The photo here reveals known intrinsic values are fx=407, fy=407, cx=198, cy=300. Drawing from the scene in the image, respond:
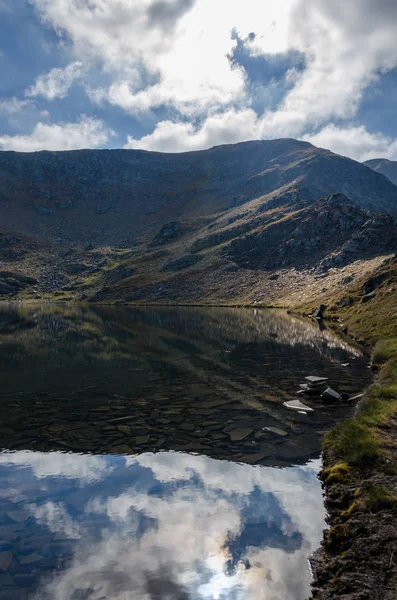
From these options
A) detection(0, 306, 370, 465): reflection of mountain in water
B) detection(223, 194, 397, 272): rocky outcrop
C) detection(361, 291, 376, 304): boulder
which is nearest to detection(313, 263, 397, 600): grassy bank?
detection(0, 306, 370, 465): reflection of mountain in water

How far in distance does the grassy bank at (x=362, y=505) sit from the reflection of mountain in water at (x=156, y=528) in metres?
0.66

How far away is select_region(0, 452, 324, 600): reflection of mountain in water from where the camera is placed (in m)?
11.1

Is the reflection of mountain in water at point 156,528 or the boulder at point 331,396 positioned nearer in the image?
the reflection of mountain in water at point 156,528

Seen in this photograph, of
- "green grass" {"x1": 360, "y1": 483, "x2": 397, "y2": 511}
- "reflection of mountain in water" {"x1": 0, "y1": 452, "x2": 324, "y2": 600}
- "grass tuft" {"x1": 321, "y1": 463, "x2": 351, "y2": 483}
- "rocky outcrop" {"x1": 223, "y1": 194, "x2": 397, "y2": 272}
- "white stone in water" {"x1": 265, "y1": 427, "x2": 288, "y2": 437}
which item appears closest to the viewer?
"reflection of mountain in water" {"x1": 0, "y1": 452, "x2": 324, "y2": 600}

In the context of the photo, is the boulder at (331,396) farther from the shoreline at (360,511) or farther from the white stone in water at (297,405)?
the shoreline at (360,511)

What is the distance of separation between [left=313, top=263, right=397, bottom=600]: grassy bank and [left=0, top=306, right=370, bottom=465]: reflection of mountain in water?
100 inches

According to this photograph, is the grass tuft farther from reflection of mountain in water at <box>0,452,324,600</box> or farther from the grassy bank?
reflection of mountain in water at <box>0,452,324,600</box>

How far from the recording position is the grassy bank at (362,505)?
10.5m

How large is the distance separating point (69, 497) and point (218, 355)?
3639 cm

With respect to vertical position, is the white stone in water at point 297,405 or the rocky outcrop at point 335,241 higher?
the rocky outcrop at point 335,241

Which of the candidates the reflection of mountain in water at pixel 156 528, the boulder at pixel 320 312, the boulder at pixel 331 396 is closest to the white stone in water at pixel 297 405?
the boulder at pixel 331 396

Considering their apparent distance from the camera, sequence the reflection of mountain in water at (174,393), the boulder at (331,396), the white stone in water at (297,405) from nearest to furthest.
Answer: the reflection of mountain in water at (174,393) < the white stone in water at (297,405) < the boulder at (331,396)

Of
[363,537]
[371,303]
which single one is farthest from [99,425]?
[371,303]

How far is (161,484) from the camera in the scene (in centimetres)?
1744
